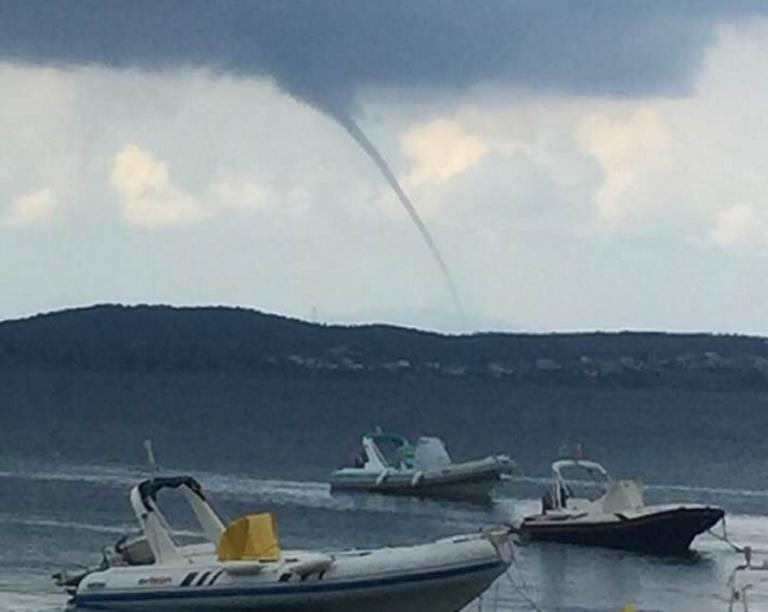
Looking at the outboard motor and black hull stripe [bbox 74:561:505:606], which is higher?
the outboard motor

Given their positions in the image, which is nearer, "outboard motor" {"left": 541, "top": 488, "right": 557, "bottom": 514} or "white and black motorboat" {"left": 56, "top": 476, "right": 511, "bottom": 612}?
"white and black motorboat" {"left": 56, "top": 476, "right": 511, "bottom": 612}

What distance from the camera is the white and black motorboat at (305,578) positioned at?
4181cm

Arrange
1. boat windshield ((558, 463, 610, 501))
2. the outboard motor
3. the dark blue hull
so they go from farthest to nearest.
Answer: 1. boat windshield ((558, 463, 610, 501))
2. the outboard motor
3. the dark blue hull

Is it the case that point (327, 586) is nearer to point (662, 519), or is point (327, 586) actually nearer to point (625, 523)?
point (625, 523)

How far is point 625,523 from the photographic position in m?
65.9

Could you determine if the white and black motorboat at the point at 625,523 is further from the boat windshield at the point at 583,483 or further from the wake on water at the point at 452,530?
the boat windshield at the point at 583,483

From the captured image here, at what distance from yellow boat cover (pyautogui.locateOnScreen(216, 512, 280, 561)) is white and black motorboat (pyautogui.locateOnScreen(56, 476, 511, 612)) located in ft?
0.06

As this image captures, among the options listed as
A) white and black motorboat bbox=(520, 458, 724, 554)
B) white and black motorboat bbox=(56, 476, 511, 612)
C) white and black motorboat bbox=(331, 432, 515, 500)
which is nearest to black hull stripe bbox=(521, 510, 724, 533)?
white and black motorboat bbox=(520, 458, 724, 554)

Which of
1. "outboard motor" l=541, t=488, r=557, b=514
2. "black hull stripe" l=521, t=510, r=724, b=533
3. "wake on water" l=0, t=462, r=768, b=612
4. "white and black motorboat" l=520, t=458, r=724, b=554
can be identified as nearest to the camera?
"wake on water" l=0, t=462, r=768, b=612

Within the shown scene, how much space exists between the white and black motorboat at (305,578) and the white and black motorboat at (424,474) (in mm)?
44881

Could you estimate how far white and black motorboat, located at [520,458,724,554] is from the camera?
65.8m

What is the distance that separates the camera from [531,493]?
9906 centimetres

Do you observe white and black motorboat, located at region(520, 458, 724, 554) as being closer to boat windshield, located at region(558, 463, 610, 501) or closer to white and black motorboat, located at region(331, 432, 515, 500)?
white and black motorboat, located at region(331, 432, 515, 500)

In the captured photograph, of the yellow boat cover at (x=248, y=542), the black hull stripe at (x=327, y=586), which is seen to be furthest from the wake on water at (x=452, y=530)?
the yellow boat cover at (x=248, y=542)
